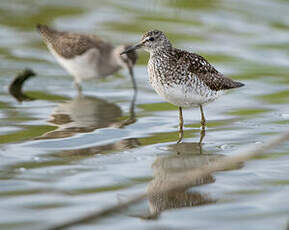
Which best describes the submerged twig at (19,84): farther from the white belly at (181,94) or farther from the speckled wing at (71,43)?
the white belly at (181,94)

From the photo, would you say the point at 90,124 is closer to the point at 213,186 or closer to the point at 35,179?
the point at 35,179

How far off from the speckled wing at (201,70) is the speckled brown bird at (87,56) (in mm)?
3548

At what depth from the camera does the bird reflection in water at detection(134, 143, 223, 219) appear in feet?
23.7

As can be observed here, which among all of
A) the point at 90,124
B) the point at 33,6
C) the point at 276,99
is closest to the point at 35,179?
the point at 90,124

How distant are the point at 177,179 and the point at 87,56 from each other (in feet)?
22.6


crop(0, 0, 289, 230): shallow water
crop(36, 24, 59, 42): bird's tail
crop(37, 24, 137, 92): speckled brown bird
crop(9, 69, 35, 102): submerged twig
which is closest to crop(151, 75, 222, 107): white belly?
crop(0, 0, 289, 230): shallow water

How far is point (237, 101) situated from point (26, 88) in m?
4.52

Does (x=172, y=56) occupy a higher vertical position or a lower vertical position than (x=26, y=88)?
higher

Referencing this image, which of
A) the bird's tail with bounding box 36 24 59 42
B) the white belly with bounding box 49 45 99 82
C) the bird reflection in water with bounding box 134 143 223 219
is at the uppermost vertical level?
the bird's tail with bounding box 36 24 59 42

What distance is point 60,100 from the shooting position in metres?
13.1

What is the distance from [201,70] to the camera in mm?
10414

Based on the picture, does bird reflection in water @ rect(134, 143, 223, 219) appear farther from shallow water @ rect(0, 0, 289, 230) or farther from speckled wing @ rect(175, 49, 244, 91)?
speckled wing @ rect(175, 49, 244, 91)

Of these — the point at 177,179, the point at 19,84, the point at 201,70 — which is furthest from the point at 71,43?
the point at 177,179

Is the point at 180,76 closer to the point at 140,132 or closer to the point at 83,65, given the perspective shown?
the point at 140,132
